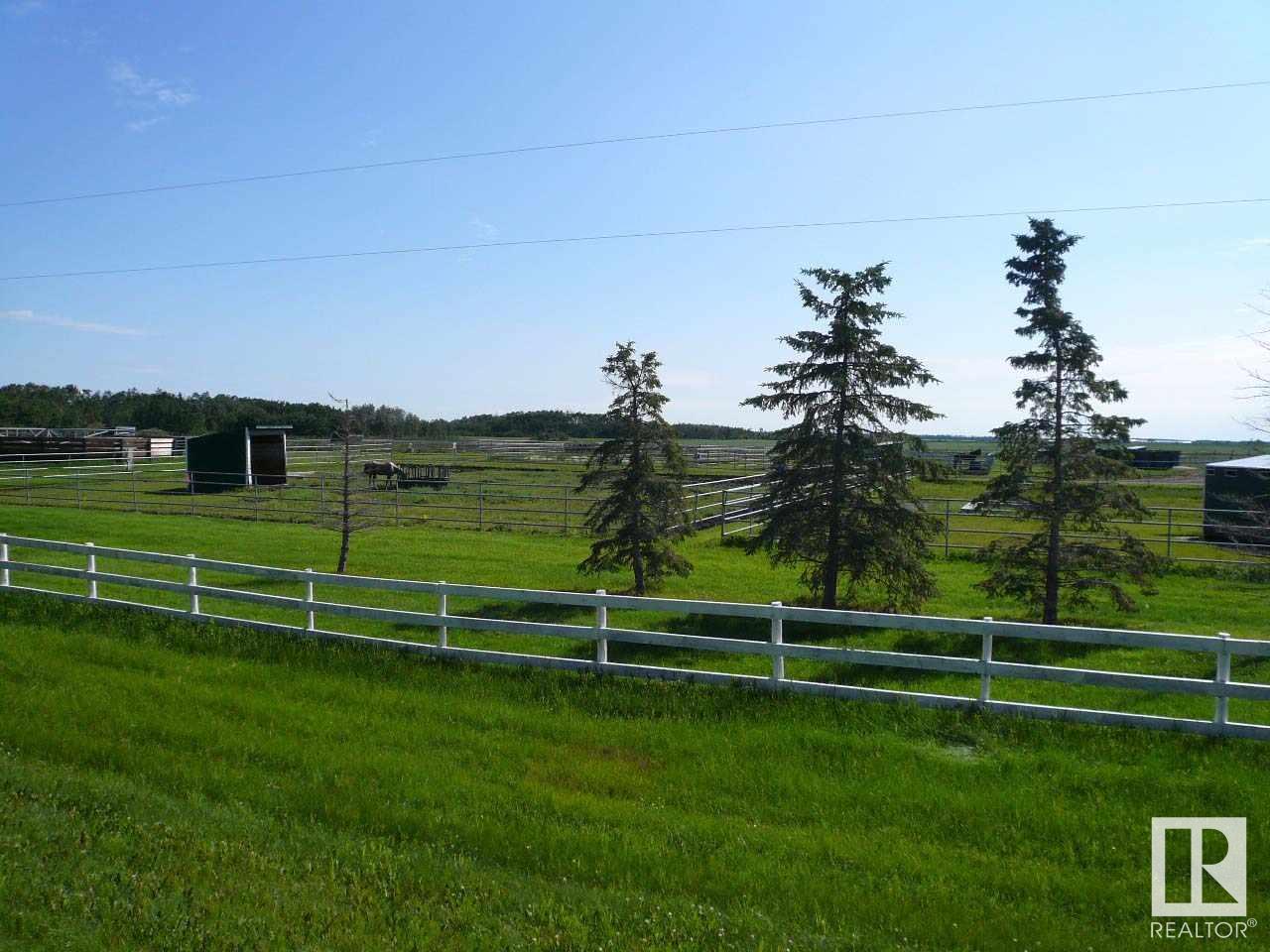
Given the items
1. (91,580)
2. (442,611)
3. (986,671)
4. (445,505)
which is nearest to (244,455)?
(445,505)

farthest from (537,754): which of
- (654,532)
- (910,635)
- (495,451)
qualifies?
(495,451)

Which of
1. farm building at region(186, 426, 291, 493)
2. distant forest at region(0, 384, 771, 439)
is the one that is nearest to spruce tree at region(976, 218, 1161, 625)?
farm building at region(186, 426, 291, 493)

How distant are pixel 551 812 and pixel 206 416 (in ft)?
387

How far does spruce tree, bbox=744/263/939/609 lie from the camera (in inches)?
559

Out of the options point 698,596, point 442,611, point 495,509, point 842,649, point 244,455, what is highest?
point 244,455

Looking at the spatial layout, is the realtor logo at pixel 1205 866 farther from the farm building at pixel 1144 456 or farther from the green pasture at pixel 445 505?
the green pasture at pixel 445 505

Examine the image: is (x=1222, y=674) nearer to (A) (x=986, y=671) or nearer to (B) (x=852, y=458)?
A: (A) (x=986, y=671)

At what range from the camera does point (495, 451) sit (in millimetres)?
73688

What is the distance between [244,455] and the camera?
3966 cm

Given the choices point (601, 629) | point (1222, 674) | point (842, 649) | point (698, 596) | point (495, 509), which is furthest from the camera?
point (495, 509)

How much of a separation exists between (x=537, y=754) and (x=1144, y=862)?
4.42m

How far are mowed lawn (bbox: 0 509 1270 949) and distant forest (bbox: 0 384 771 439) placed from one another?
6335 centimetres

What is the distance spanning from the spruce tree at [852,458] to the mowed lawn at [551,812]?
18.0 feet

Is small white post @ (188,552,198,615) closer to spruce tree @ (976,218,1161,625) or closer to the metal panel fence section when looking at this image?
the metal panel fence section
